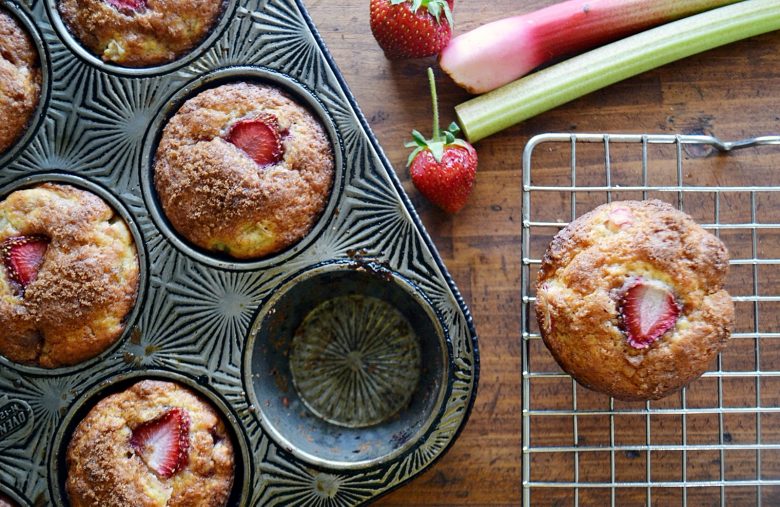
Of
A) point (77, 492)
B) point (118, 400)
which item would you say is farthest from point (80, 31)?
point (77, 492)

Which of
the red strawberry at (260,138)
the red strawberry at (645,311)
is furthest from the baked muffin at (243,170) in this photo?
the red strawberry at (645,311)

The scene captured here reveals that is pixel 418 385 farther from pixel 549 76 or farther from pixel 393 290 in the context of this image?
pixel 549 76

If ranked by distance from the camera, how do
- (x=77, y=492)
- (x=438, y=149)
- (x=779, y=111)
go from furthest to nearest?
(x=779, y=111) < (x=438, y=149) < (x=77, y=492)

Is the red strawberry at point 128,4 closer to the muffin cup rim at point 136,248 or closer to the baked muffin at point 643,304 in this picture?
the muffin cup rim at point 136,248

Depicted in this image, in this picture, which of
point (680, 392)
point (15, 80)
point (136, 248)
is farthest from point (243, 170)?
point (680, 392)

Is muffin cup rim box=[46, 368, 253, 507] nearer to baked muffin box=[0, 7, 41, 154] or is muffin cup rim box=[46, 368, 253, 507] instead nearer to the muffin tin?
the muffin tin
